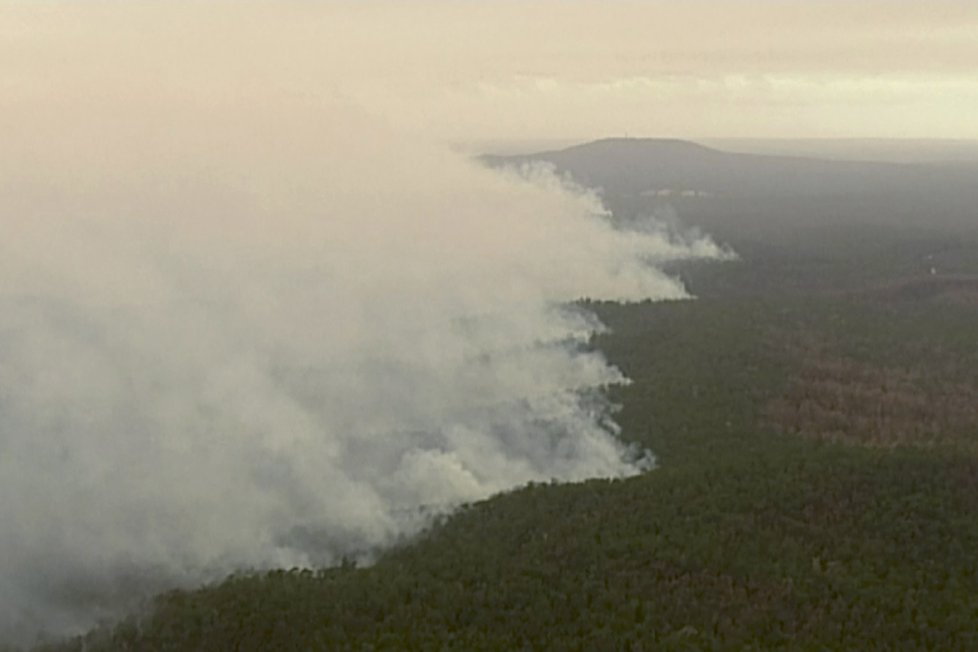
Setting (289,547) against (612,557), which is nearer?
(612,557)

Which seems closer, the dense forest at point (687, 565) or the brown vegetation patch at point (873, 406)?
the dense forest at point (687, 565)

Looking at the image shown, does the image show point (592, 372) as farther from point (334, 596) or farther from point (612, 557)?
point (334, 596)

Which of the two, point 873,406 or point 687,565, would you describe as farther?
point 873,406

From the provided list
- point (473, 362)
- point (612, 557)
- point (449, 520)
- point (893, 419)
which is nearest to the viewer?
point (612, 557)

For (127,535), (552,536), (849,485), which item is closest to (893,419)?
(849,485)

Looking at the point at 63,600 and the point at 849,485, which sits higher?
the point at 849,485

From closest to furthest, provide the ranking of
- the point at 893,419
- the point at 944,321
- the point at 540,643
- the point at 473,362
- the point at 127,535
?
the point at 540,643 → the point at 127,535 → the point at 893,419 → the point at 473,362 → the point at 944,321

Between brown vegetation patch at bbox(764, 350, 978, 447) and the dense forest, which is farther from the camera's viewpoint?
brown vegetation patch at bbox(764, 350, 978, 447)

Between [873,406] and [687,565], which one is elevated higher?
[873,406]
